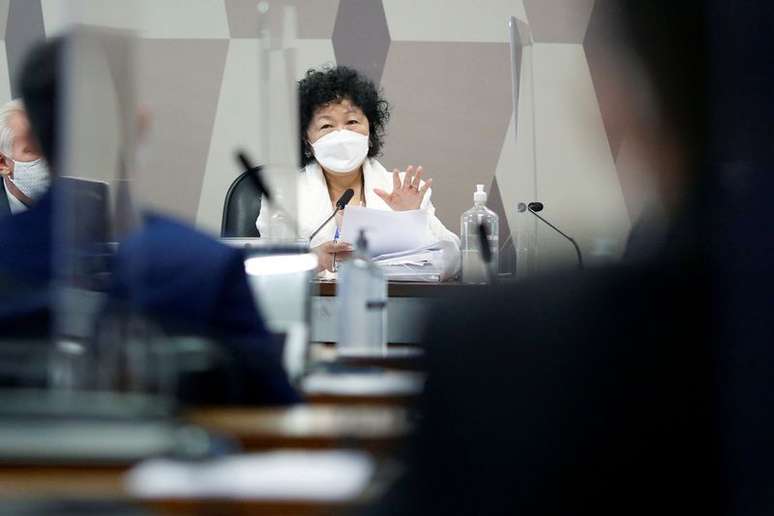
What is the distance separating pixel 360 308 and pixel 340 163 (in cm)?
202

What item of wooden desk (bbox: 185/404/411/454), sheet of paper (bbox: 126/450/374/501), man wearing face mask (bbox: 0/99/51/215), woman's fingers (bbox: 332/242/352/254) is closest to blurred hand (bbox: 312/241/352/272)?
woman's fingers (bbox: 332/242/352/254)

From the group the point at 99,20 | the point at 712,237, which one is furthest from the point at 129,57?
the point at 712,237

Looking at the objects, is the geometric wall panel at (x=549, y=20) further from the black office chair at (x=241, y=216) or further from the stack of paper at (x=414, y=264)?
the black office chair at (x=241, y=216)

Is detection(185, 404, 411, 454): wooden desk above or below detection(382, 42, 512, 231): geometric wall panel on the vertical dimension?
below

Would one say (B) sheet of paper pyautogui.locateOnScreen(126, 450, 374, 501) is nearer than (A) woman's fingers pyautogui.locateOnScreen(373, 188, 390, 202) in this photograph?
Yes

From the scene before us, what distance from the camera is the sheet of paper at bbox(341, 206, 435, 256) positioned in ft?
10.1

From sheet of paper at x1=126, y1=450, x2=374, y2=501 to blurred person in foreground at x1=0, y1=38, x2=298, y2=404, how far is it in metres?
0.06

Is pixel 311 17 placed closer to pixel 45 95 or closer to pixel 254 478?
pixel 45 95

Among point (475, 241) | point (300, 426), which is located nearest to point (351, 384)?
point (300, 426)

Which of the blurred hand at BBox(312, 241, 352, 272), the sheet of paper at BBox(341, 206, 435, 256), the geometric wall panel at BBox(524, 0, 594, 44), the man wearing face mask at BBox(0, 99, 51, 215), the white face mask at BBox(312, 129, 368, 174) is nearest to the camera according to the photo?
the man wearing face mask at BBox(0, 99, 51, 215)

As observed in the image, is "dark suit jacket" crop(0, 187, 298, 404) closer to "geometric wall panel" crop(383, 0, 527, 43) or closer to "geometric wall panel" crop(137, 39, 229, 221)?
"geometric wall panel" crop(137, 39, 229, 221)

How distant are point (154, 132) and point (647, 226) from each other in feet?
1.45

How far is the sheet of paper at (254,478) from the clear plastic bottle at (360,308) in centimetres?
97

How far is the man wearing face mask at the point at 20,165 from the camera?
911 millimetres
